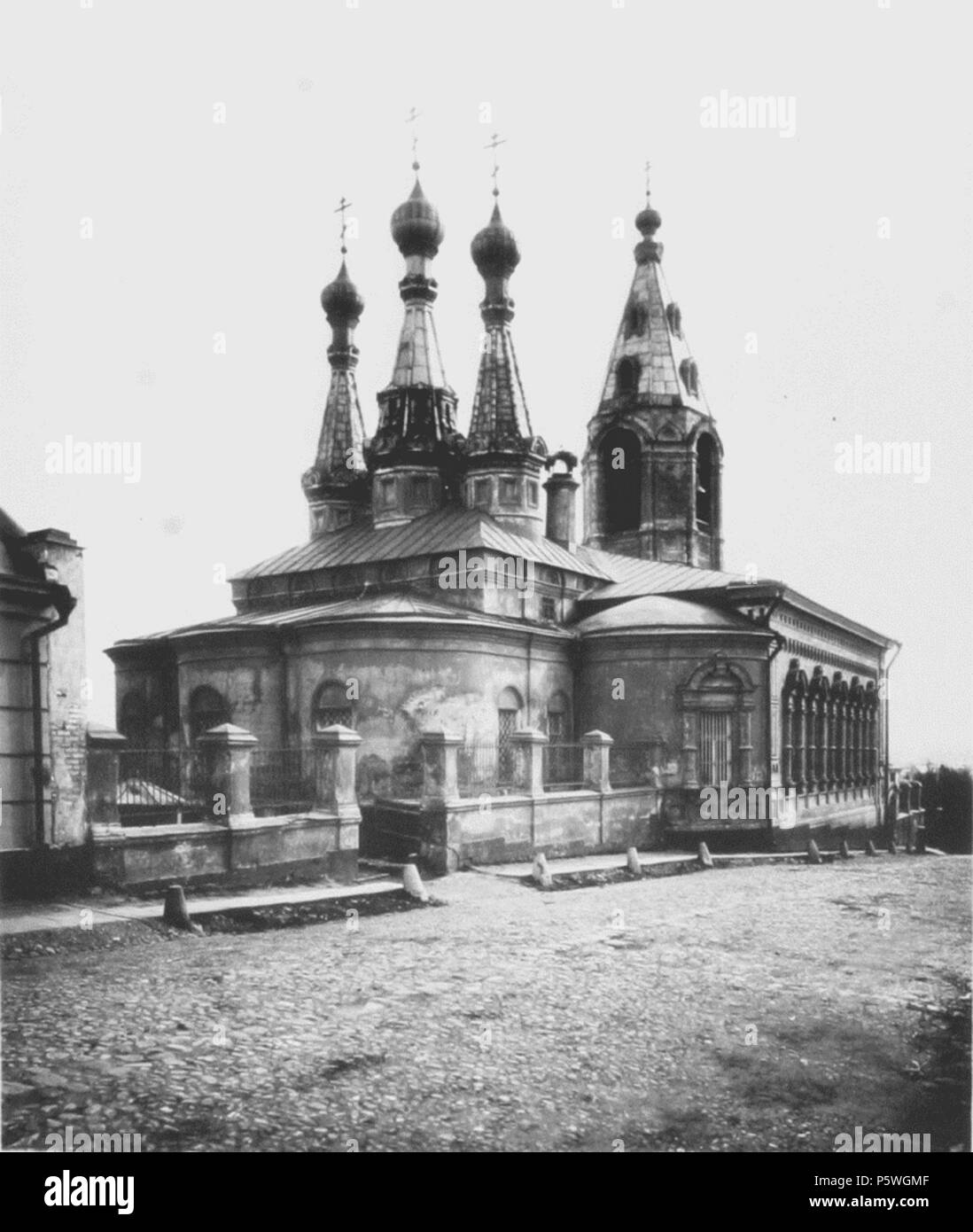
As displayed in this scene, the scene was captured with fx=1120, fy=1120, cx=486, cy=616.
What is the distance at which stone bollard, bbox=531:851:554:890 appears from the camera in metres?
15.2

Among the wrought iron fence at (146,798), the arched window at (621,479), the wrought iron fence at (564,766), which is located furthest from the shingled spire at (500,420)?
the wrought iron fence at (146,798)

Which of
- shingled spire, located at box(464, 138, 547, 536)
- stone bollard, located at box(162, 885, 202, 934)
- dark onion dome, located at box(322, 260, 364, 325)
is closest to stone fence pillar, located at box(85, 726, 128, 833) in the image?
stone bollard, located at box(162, 885, 202, 934)

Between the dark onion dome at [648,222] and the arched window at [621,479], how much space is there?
5713 mm

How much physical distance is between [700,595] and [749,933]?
1165cm

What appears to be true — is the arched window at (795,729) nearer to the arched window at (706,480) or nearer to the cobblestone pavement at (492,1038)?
the arched window at (706,480)

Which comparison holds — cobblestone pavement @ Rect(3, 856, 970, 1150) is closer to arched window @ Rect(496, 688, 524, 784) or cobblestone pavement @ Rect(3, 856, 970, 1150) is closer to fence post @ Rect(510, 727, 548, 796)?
fence post @ Rect(510, 727, 548, 796)

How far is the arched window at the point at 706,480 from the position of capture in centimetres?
3056

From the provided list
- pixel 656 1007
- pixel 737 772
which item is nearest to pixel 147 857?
pixel 656 1007

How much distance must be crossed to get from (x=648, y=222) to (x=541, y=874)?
21.8 metres

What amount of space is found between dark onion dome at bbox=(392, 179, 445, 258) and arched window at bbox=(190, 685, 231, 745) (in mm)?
10935

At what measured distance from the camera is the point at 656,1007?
879cm

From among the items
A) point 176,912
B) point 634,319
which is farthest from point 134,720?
point 634,319

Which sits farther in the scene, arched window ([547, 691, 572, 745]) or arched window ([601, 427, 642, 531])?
arched window ([601, 427, 642, 531])
